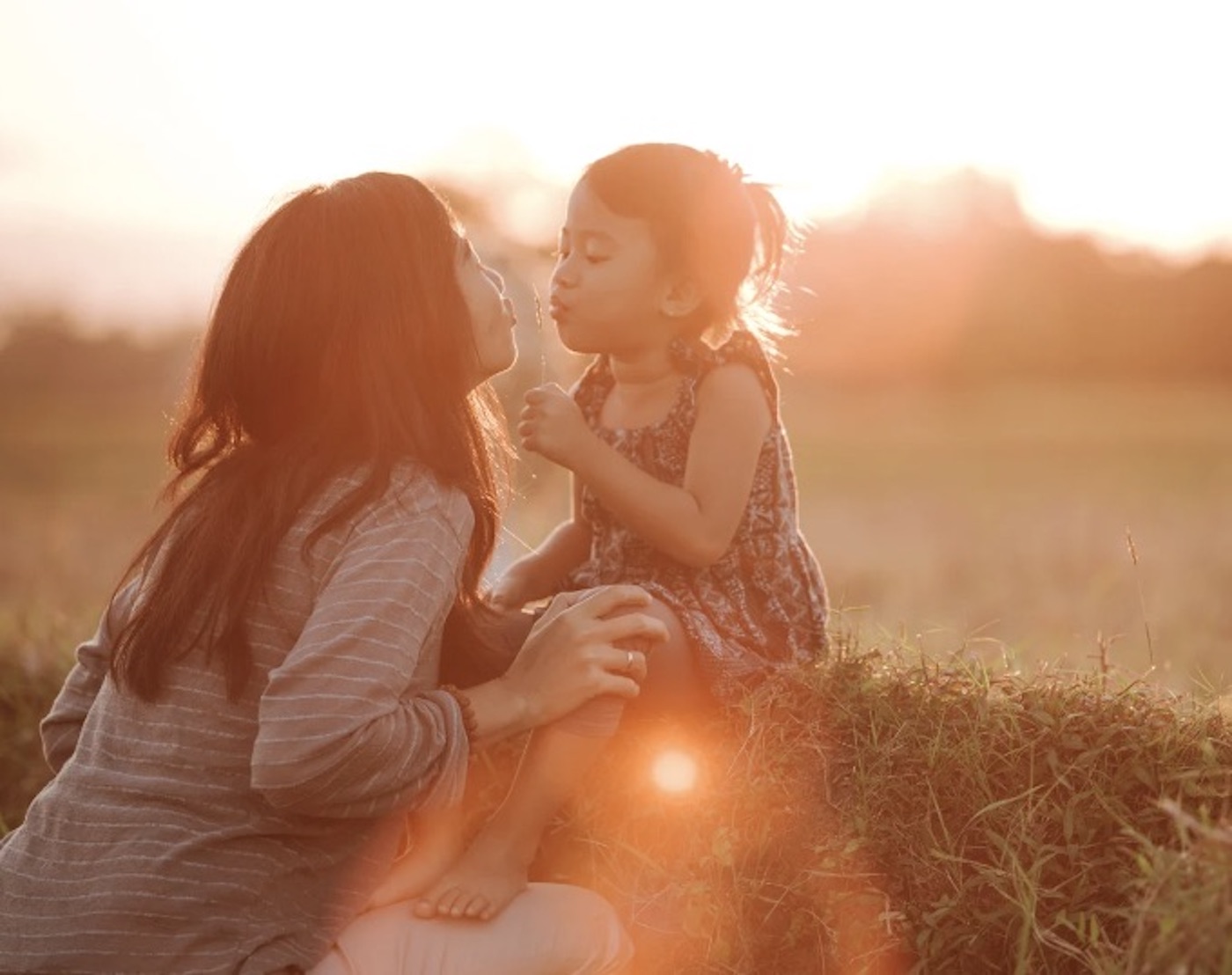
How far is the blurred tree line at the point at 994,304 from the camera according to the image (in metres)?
24.6

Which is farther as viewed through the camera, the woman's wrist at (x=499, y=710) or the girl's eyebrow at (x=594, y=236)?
the girl's eyebrow at (x=594, y=236)

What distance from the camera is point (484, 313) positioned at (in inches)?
116

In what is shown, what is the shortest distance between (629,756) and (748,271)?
4.60 ft

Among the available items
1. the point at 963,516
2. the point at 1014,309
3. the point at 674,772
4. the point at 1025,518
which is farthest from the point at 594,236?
the point at 1014,309

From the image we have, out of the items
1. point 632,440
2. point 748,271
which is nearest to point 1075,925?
point 632,440

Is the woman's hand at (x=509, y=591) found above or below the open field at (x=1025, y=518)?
above

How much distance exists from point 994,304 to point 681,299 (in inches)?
923

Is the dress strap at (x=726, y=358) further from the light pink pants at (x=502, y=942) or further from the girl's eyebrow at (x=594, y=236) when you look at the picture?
the light pink pants at (x=502, y=942)

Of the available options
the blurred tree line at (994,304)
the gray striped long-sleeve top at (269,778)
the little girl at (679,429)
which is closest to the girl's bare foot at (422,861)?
the gray striped long-sleeve top at (269,778)

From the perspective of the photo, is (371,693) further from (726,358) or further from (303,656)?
(726,358)

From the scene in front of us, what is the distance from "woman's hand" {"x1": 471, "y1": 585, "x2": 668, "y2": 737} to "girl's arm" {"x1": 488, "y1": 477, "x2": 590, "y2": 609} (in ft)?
3.00

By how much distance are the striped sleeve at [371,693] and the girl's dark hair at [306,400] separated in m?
0.11

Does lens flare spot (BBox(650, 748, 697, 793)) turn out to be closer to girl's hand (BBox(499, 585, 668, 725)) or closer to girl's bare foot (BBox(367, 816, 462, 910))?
girl's hand (BBox(499, 585, 668, 725))

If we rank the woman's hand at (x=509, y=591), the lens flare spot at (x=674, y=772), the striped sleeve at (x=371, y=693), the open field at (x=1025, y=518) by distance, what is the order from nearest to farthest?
the striped sleeve at (x=371, y=693), the lens flare spot at (x=674, y=772), the woman's hand at (x=509, y=591), the open field at (x=1025, y=518)
